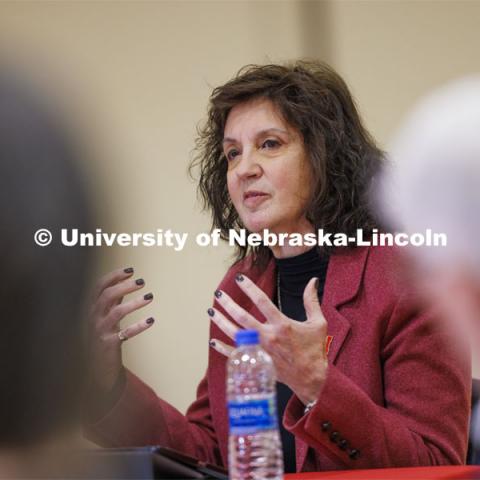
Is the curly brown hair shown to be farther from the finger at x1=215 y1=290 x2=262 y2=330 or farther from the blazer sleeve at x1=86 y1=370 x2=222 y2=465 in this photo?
the finger at x1=215 y1=290 x2=262 y2=330

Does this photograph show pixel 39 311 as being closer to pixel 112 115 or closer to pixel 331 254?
pixel 331 254

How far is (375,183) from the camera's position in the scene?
1.90 metres

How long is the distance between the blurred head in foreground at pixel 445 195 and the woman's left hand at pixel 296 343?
Answer: 7.9 inches

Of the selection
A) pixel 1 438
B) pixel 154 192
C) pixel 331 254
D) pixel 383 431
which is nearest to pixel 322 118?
pixel 331 254

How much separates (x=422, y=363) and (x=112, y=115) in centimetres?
98

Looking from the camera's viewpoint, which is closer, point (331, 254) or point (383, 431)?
point (383, 431)

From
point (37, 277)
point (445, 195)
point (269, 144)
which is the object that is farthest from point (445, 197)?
point (37, 277)

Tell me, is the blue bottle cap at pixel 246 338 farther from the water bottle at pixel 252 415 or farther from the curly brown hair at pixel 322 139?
the curly brown hair at pixel 322 139

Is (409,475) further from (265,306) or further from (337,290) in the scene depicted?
(337,290)

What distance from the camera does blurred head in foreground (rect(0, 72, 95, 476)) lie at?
1.48 ft

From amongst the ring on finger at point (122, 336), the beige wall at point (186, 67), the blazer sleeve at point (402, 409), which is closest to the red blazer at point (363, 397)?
the blazer sleeve at point (402, 409)

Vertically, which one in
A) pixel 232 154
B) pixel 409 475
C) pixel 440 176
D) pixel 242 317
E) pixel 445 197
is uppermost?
pixel 232 154

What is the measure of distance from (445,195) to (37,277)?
0.84 m

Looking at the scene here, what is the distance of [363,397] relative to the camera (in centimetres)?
A: 143
